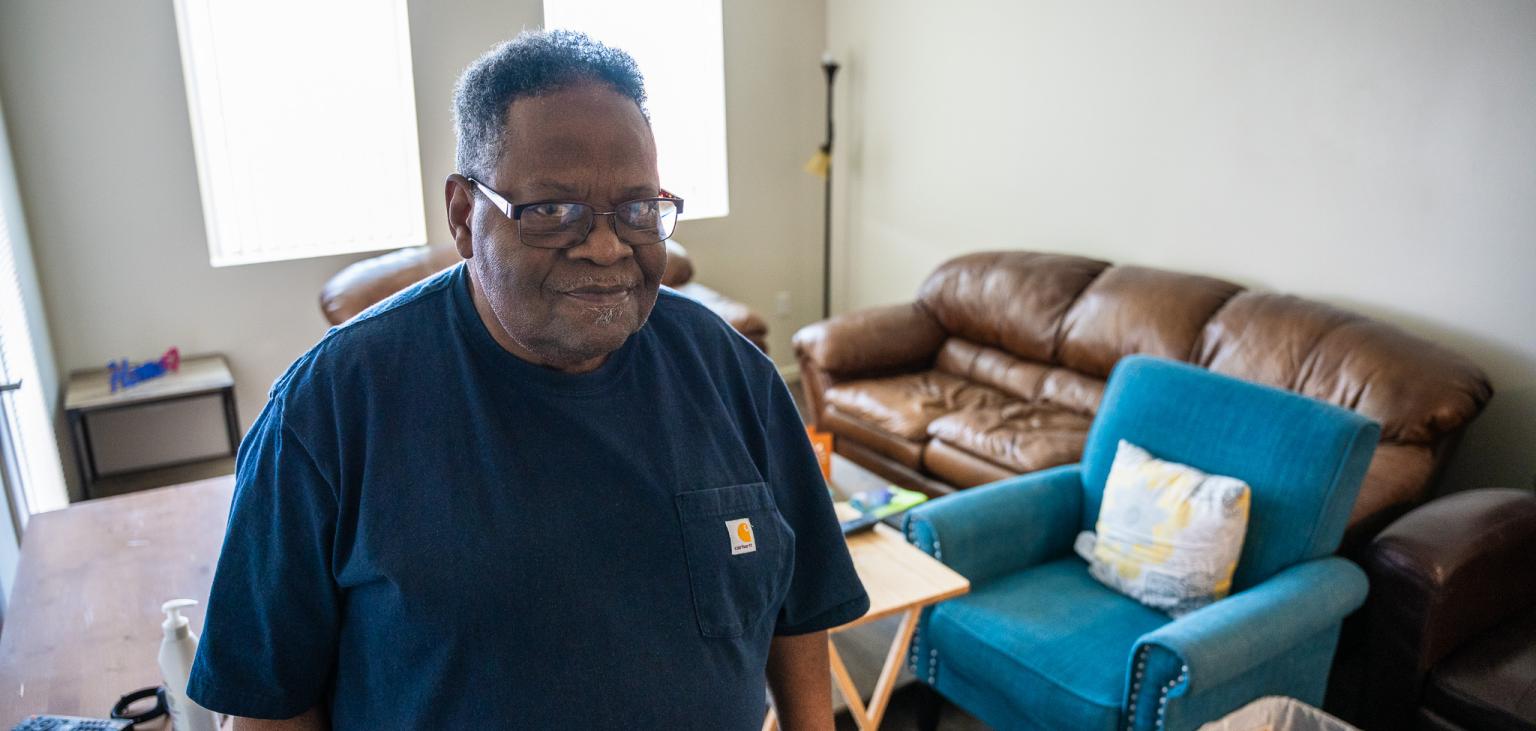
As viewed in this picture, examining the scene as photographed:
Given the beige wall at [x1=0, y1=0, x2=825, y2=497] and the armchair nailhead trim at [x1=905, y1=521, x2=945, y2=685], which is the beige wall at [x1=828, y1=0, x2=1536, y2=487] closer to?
the armchair nailhead trim at [x1=905, y1=521, x2=945, y2=685]

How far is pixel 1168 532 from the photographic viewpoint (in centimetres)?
208

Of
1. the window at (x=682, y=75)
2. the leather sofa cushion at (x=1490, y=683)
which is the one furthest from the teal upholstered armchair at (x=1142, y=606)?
the window at (x=682, y=75)

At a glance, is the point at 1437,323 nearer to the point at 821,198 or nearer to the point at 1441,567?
the point at 1441,567

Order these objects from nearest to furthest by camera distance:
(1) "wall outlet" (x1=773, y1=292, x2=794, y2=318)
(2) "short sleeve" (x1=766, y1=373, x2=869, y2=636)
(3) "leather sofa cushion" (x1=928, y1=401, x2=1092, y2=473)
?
(2) "short sleeve" (x1=766, y1=373, x2=869, y2=636)
(3) "leather sofa cushion" (x1=928, y1=401, x2=1092, y2=473)
(1) "wall outlet" (x1=773, y1=292, x2=794, y2=318)

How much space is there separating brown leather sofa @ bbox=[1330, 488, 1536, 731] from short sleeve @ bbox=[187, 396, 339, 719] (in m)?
2.17

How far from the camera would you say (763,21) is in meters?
4.87

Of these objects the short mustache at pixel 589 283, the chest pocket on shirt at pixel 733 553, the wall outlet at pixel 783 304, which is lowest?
the wall outlet at pixel 783 304

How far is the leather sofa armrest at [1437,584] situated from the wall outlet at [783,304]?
3.45 metres

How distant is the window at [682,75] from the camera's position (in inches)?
181

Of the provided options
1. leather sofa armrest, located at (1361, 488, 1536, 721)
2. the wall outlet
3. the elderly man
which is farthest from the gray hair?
the wall outlet

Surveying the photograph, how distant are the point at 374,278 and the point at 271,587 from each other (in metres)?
3.32

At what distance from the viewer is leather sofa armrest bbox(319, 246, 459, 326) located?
375 centimetres

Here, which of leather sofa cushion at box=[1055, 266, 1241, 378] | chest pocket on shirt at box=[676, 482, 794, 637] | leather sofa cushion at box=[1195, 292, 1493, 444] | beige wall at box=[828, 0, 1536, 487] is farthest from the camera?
leather sofa cushion at box=[1055, 266, 1241, 378]

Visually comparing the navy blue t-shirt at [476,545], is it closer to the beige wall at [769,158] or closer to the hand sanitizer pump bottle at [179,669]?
the hand sanitizer pump bottle at [179,669]
